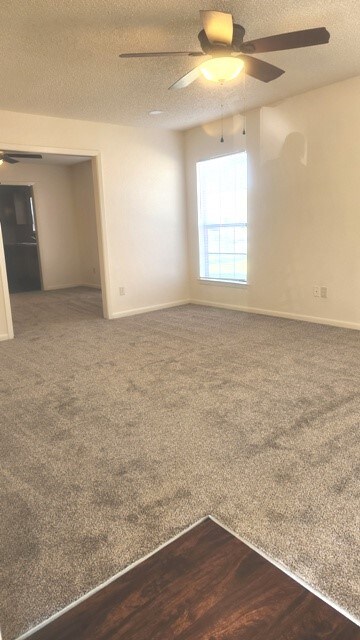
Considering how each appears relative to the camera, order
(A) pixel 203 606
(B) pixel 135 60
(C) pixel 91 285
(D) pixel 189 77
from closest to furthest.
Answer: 1. (A) pixel 203 606
2. (D) pixel 189 77
3. (B) pixel 135 60
4. (C) pixel 91 285

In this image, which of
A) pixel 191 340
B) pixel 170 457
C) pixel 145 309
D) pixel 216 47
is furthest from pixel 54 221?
pixel 170 457

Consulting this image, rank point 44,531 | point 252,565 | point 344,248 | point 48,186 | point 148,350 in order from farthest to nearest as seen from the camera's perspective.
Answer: point 48,186
point 344,248
point 148,350
point 44,531
point 252,565

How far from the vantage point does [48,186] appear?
8.75 metres

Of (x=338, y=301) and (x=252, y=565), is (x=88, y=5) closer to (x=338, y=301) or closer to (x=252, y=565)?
(x=252, y=565)

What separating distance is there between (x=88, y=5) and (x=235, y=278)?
155 inches

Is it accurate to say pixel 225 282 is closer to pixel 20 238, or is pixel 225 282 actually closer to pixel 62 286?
pixel 62 286

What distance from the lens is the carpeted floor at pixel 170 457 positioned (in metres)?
1.58

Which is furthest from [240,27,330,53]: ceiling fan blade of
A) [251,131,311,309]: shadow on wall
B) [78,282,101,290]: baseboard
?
[78,282,101,290]: baseboard

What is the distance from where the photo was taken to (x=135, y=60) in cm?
341

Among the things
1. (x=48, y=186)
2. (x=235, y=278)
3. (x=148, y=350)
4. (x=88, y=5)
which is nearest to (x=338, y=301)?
(x=235, y=278)

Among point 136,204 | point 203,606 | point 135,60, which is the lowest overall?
point 203,606

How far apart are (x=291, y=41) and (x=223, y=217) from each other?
3.54 metres

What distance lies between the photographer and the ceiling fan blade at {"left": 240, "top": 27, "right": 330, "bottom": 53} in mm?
2379

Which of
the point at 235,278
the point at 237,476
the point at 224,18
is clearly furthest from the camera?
the point at 235,278
